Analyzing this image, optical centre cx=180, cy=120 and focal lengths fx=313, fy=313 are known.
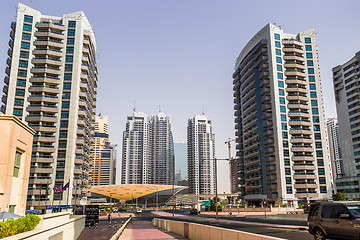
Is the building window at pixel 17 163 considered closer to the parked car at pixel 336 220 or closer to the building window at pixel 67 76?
the parked car at pixel 336 220

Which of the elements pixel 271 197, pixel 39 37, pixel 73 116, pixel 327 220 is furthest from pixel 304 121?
pixel 327 220

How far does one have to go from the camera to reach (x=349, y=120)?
12775cm

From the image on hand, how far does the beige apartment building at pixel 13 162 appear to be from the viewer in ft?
71.7

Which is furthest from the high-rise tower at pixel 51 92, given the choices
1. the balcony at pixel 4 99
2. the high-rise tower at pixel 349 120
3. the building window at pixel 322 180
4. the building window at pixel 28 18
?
the high-rise tower at pixel 349 120

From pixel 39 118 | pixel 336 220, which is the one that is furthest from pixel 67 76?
pixel 336 220

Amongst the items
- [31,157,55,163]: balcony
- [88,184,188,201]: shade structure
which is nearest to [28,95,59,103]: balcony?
[31,157,55,163]: balcony

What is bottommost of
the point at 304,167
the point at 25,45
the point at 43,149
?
the point at 304,167

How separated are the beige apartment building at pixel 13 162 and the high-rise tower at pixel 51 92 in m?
65.6

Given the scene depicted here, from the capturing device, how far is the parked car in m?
12.0

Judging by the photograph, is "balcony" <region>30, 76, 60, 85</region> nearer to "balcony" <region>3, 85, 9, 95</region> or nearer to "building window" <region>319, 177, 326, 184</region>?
"balcony" <region>3, 85, 9, 95</region>

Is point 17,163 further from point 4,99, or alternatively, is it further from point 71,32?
point 71,32

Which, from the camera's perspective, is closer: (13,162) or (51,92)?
(13,162)

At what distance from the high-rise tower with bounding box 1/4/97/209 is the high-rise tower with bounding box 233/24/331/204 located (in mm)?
60811

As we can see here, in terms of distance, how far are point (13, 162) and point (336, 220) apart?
21104 millimetres
